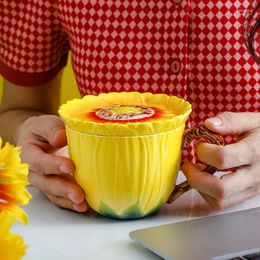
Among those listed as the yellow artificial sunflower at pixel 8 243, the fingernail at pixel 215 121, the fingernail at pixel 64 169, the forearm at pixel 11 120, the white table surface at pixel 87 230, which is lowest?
the forearm at pixel 11 120

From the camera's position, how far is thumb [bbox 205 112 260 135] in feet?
1.90

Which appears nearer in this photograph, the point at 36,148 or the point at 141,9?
the point at 36,148

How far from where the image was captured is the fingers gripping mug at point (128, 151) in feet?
1.75

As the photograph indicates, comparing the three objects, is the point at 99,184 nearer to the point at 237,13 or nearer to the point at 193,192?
the point at 193,192

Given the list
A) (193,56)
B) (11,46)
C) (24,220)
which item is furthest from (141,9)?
(24,220)

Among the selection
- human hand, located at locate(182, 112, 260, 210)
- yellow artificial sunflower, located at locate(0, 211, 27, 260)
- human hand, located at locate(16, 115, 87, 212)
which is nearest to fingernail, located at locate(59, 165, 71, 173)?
human hand, located at locate(16, 115, 87, 212)

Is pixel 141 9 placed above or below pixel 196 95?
above

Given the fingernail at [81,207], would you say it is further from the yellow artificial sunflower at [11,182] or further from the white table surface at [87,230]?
the yellow artificial sunflower at [11,182]

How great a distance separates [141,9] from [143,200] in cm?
43

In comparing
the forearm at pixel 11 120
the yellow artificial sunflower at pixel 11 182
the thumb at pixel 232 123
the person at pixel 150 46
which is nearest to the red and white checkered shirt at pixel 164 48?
the person at pixel 150 46

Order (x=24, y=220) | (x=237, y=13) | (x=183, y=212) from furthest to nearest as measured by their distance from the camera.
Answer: (x=237, y=13)
(x=183, y=212)
(x=24, y=220)

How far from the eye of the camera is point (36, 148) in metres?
0.66

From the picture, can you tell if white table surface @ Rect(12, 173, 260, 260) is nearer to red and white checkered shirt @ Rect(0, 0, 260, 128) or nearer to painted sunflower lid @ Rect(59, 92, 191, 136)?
painted sunflower lid @ Rect(59, 92, 191, 136)

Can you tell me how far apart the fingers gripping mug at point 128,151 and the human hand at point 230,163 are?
0.04ft
